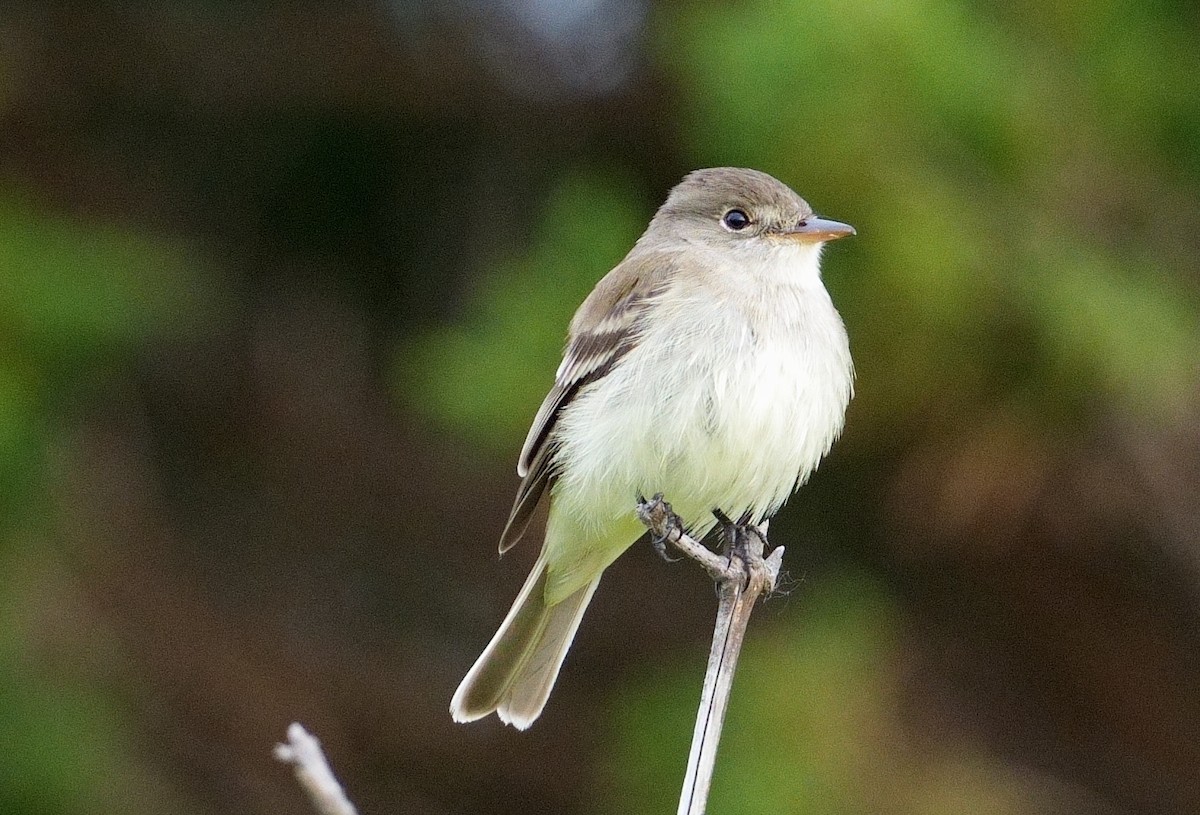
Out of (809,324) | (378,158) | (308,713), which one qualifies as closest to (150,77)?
(378,158)

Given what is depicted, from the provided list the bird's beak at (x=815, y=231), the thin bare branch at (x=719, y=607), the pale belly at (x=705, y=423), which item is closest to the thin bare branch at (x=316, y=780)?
the thin bare branch at (x=719, y=607)

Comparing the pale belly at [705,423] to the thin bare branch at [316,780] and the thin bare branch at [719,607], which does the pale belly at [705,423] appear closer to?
the thin bare branch at [719,607]

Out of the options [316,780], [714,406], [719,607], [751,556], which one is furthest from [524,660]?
[316,780]

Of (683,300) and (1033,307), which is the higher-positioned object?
(1033,307)

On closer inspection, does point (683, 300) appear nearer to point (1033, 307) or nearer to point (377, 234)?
point (1033, 307)

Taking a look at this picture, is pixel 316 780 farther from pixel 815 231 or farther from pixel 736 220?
pixel 736 220

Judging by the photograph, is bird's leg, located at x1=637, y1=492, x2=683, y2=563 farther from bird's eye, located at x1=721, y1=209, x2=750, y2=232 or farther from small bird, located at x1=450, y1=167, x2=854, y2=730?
bird's eye, located at x1=721, y1=209, x2=750, y2=232
